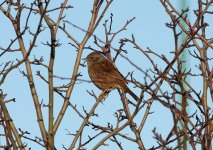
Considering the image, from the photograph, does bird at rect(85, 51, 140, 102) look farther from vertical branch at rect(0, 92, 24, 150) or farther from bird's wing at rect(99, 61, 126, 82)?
vertical branch at rect(0, 92, 24, 150)

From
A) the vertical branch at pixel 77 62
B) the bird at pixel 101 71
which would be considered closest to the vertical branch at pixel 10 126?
the vertical branch at pixel 77 62

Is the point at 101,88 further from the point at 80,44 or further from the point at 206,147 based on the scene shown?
the point at 206,147

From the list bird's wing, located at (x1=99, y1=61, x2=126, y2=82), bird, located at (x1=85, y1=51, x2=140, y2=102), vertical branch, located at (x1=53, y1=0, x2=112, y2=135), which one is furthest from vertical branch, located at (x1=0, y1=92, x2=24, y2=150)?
bird's wing, located at (x1=99, y1=61, x2=126, y2=82)

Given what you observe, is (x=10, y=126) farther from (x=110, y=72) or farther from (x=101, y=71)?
(x=101, y=71)

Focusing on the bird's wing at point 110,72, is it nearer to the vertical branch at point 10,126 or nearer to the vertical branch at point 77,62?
the vertical branch at point 77,62

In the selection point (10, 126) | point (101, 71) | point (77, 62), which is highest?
point (101, 71)

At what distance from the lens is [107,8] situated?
5.04m

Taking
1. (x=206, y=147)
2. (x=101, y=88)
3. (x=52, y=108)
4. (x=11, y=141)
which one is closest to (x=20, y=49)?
(x=52, y=108)

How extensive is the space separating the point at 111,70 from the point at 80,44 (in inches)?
143

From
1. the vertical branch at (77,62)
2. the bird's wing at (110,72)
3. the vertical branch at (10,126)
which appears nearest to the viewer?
the vertical branch at (10,126)

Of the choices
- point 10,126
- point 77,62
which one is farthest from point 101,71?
point 10,126

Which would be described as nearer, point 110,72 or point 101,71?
point 110,72

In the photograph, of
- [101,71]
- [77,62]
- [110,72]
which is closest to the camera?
[77,62]

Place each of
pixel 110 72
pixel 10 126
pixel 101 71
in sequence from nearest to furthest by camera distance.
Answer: pixel 10 126
pixel 110 72
pixel 101 71
